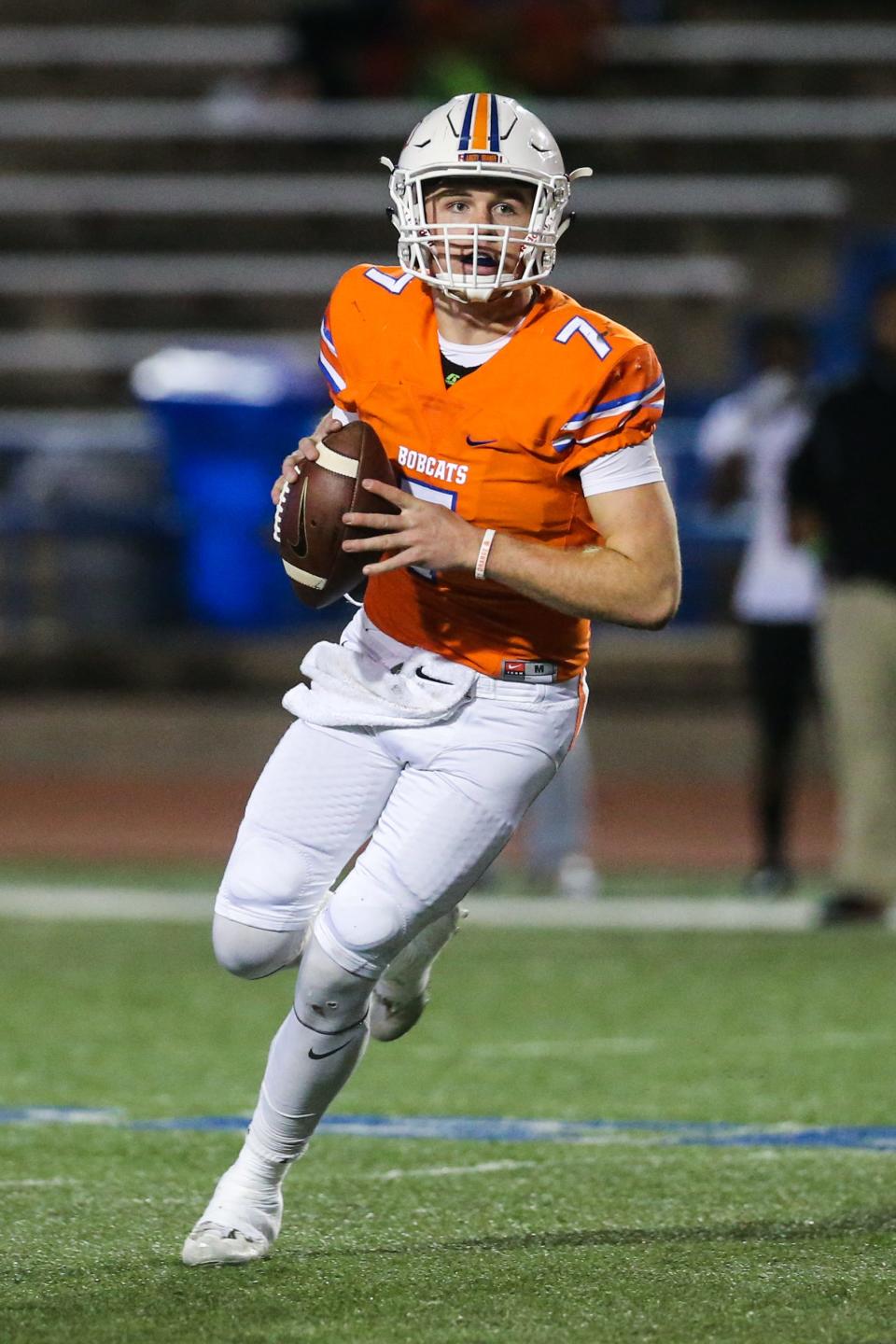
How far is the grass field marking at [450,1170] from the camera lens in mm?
4723

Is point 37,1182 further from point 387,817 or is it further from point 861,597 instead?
point 861,597

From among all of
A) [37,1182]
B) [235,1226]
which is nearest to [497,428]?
[235,1226]

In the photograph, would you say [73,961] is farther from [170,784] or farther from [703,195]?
[703,195]

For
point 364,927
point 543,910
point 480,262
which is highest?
point 480,262

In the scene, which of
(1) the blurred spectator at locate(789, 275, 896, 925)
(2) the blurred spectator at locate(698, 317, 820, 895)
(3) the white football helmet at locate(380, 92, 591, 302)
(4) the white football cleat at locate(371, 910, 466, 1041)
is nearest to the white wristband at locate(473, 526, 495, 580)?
(3) the white football helmet at locate(380, 92, 591, 302)

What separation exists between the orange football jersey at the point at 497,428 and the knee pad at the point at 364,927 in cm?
45

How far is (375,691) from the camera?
420cm

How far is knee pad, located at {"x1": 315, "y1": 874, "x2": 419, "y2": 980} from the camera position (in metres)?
3.97

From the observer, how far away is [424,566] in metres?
3.93

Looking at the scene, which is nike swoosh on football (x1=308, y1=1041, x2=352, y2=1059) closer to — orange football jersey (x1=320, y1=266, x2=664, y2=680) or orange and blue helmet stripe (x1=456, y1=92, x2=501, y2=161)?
orange football jersey (x1=320, y1=266, x2=664, y2=680)

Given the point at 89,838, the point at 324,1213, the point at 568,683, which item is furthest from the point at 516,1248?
the point at 89,838

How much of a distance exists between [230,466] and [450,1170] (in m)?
8.62

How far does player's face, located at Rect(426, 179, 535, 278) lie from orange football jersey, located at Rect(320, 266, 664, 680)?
141mm

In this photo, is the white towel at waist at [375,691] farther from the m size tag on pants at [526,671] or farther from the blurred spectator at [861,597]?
the blurred spectator at [861,597]
